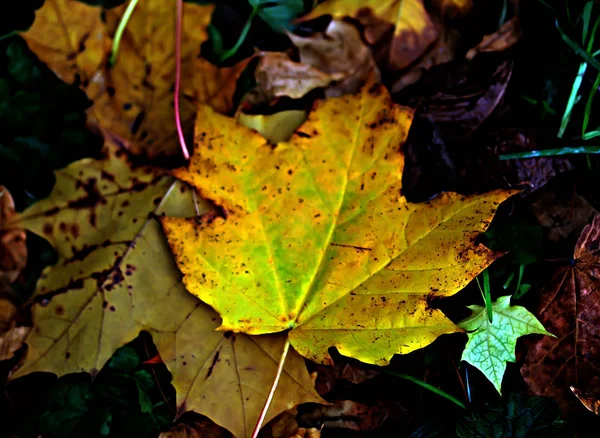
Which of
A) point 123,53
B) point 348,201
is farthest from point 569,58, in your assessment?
point 123,53

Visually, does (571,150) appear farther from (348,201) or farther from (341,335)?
(341,335)

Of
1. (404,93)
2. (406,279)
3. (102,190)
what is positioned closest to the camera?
(406,279)

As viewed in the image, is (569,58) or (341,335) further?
(569,58)

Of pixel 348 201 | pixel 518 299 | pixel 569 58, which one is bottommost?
pixel 518 299

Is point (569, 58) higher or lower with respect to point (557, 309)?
higher

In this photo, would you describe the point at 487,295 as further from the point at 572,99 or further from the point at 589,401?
the point at 572,99

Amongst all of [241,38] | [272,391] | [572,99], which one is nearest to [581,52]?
[572,99]

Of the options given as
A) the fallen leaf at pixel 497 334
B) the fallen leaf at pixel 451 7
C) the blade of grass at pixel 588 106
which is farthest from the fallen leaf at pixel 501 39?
the fallen leaf at pixel 497 334
